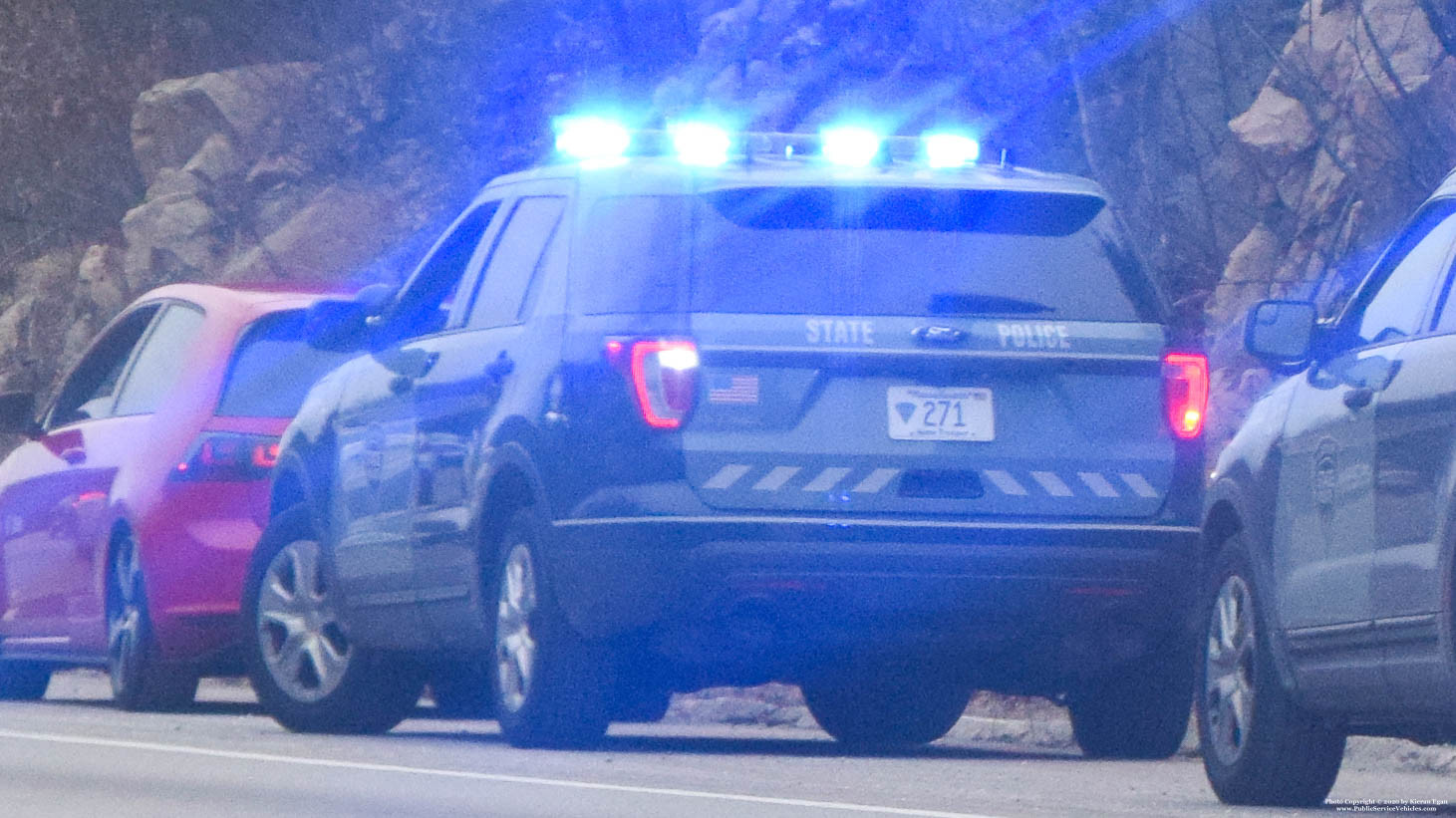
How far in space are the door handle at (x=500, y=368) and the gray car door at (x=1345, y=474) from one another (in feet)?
8.36

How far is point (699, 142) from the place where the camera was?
941 centimetres

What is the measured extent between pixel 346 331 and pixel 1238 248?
7874 mm

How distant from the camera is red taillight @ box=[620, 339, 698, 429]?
8.70m

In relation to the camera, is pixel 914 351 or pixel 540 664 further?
pixel 540 664

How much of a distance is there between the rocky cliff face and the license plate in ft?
17.1

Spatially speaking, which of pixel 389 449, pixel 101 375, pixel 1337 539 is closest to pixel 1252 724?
pixel 1337 539

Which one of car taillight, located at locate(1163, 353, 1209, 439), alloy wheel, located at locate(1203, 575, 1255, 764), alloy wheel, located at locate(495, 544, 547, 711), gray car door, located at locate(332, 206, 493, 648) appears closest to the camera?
alloy wheel, located at locate(1203, 575, 1255, 764)

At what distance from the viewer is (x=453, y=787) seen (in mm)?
8086

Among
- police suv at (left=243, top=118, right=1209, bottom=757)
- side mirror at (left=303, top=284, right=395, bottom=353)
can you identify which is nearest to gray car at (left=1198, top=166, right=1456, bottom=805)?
police suv at (left=243, top=118, right=1209, bottom=757)

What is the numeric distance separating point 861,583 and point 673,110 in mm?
14188

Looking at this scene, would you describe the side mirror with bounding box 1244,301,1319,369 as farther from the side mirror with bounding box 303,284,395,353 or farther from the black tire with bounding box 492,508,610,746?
the side mirror with bounding box 303,284,395,353

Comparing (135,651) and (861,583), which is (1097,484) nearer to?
(861,583)

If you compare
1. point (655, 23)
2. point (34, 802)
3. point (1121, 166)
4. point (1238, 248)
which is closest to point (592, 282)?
point (34, 802)

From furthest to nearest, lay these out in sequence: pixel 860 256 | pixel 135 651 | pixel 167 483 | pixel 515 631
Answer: pixel 135 651
pixel 167 483
pixel 515 631
pixel 860 256
